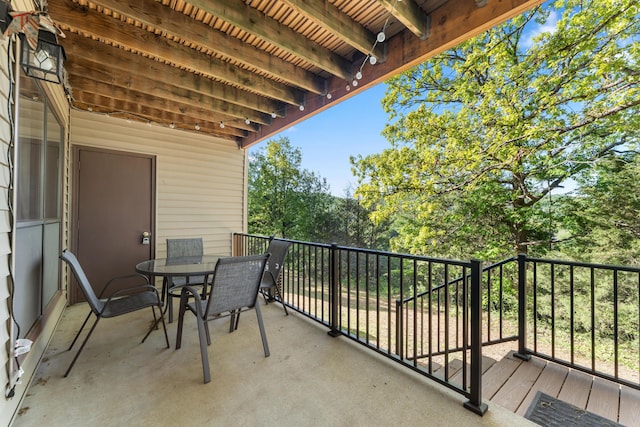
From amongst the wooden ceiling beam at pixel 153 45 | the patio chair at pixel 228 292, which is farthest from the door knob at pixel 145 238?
the wooden ceiling beam at pixel 153 45

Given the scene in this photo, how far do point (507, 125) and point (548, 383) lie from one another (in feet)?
17.1

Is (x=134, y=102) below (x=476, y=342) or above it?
above

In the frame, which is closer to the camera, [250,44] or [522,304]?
[522,304]

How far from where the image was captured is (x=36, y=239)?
2.17 meters

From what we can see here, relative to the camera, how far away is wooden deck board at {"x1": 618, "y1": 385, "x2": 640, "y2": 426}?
5.71 feet

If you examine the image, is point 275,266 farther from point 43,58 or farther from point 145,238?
point 43,58

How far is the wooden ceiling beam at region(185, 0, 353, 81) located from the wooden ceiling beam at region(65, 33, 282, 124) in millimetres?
1365

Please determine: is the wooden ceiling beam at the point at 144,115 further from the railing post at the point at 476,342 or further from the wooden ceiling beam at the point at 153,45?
the railing post at the point at 476,342

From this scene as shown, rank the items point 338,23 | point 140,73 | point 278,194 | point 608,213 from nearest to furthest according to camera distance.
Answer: point 338,23, point 140,73, point 608,213, point 278,194

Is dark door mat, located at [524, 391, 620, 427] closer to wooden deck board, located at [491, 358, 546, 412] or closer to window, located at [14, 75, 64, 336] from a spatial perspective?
wooden deck board, located at [491, 358, 546, 412]

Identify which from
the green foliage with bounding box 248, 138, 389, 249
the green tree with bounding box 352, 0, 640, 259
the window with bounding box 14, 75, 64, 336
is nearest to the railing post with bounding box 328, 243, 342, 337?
the window with bounding box 14, 75, 64, 336

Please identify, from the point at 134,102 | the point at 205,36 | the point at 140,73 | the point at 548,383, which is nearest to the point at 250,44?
the point at 205,36

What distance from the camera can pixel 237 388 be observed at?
1.86 meters

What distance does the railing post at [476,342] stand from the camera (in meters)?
1.66
